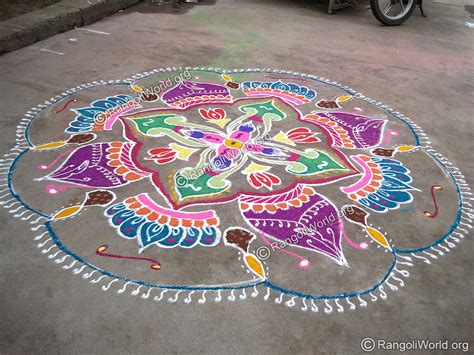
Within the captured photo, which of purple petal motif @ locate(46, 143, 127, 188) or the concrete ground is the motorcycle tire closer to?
the concrete ground

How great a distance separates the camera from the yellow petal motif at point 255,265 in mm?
1938

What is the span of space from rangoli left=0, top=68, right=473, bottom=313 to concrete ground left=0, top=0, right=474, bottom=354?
9 cm

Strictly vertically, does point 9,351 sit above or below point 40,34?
below

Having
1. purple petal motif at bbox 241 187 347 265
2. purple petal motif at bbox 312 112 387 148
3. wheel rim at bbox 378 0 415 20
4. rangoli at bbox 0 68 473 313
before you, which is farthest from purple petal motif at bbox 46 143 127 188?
wheel rim at bbox 378 0 415 20

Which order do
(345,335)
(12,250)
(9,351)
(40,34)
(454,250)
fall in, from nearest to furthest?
(9,351)
(345,335)
(12,250)
(454,250)
(40,34)

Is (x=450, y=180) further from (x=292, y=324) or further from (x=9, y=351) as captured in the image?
(x=9, y=351)

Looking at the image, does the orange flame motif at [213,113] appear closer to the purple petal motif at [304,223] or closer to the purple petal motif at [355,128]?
the purple petal motif at [355,128]

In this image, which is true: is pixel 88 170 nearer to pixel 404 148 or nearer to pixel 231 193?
pixel 231 193

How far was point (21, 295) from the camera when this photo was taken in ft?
5.76

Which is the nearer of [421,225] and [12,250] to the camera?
[12,250]

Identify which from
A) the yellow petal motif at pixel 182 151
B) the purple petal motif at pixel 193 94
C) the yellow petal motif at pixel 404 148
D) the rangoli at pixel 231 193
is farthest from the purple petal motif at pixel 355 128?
the yellow petal motif at pixel 182 151

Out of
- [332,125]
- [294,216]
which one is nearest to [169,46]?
[332,125]

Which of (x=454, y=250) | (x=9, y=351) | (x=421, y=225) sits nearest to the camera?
(x=9, y=351)

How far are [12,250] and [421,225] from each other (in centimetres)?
200
